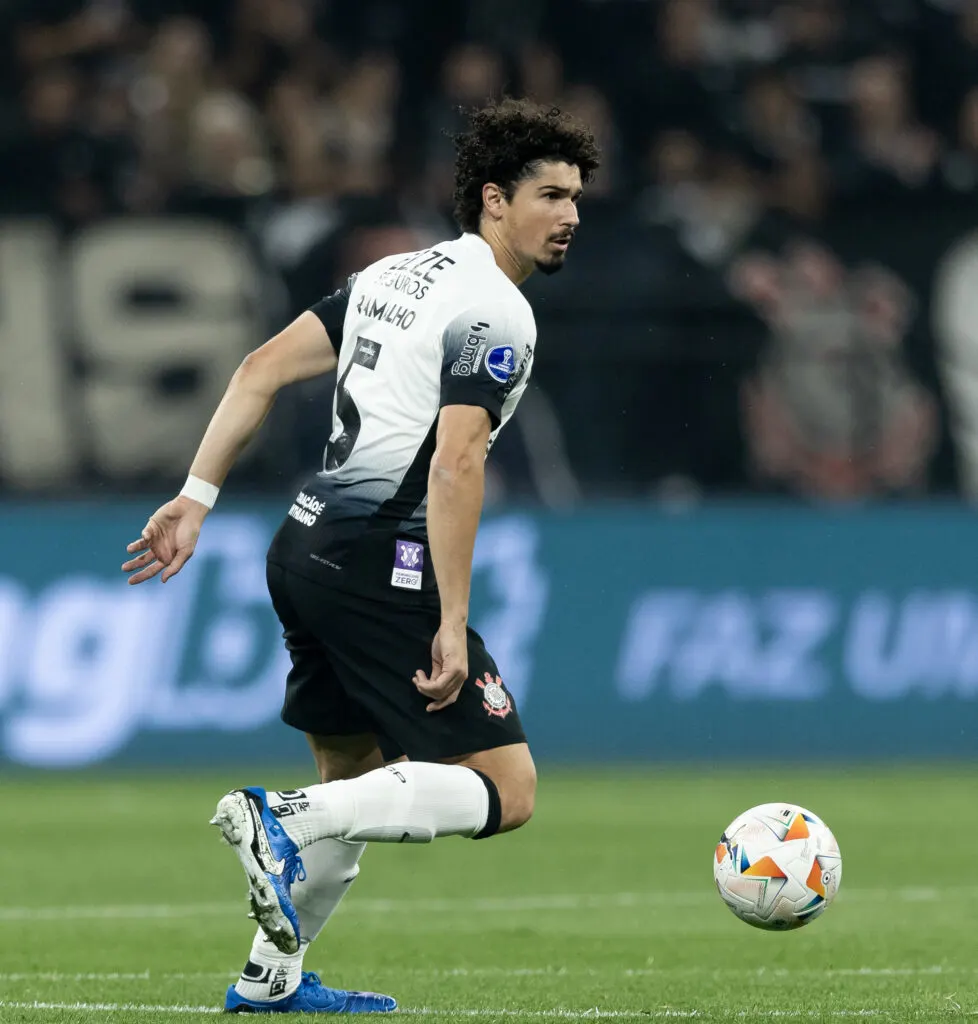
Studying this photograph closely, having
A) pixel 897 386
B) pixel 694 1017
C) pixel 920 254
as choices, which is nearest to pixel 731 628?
pixel 897 386

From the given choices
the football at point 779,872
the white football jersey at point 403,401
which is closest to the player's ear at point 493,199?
the white football jersey at point 403,401

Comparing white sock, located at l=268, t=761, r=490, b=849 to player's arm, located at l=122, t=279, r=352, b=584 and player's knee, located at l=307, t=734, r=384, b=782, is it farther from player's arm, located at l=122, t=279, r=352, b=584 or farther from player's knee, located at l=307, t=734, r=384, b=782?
player's arm, located at l=122, t=279, r=352, b=584

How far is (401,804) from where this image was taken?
16.3ft

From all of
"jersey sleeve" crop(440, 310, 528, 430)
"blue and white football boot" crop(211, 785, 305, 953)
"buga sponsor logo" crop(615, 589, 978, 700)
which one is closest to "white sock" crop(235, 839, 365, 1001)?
"blue and white football boot" crop(211, 785, 305, 953)

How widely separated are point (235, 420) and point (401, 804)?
3.64 feet

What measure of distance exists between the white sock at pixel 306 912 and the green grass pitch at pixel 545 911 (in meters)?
0.19

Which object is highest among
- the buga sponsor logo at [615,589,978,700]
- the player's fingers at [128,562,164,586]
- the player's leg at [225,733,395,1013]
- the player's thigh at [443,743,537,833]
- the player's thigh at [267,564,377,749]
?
the player's fingers at [128,562,164,586]

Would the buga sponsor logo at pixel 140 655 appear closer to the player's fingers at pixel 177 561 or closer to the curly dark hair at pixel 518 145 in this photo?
the player's fingers at pixel 177 561

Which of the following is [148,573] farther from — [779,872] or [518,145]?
[779,872]

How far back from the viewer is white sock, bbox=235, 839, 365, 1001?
17.9 feet

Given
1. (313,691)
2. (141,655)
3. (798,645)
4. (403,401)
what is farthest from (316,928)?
(798,645)

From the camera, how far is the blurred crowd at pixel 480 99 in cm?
1311

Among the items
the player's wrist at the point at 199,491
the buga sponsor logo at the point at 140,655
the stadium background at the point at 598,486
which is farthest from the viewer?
the stadium background at the point at 598,486

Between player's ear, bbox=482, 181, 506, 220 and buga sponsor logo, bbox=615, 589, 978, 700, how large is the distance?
7.22 m
